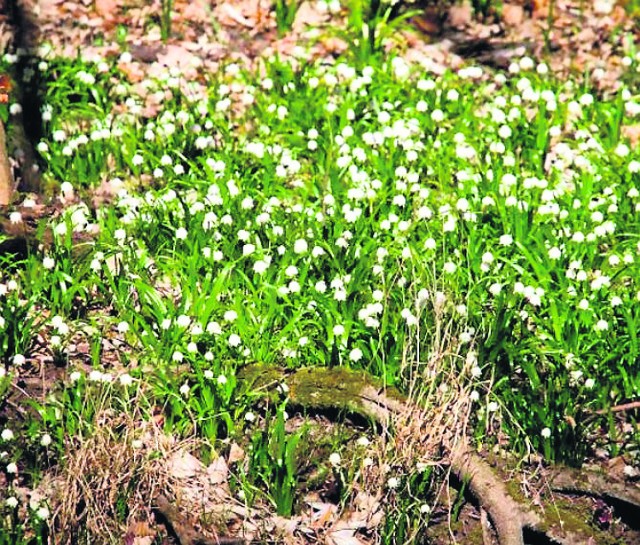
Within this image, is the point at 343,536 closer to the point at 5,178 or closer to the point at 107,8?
the point at 5,178

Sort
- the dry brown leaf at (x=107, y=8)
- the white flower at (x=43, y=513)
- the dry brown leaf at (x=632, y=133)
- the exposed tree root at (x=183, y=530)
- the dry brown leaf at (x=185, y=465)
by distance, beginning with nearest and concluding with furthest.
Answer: the white flower at (x=43, y=513), the exposed tree root at (x=183, y=530), the dry brown leaf at (x=185, y=465), the dry brown leaf at (x=632, y=133), the dry brown leaf at (x=107, y=8)

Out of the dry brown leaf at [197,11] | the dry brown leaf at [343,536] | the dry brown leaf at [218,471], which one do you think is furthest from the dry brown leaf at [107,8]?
the dry brown leaf at [343,536]

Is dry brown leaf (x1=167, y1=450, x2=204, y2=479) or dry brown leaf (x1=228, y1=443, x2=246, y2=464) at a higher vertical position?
dry brown leaf (x1=228, y1=443, x2=246, y2=464)

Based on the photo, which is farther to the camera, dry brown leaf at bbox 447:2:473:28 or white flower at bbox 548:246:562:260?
dry brown leaf at bbox 447:2:473:28

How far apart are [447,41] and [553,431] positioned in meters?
3.39

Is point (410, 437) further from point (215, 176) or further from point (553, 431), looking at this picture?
point (215, 176)

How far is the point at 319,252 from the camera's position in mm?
4676

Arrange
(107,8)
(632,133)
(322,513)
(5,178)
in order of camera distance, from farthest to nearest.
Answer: (107,8) < (632,133) < (5,178) < (322,513)

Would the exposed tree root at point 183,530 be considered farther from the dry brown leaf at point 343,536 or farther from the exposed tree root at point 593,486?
the exposed tree root at point 593,486

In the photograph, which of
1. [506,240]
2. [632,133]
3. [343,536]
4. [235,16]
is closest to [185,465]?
[343,536]

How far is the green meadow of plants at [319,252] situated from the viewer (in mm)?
4188

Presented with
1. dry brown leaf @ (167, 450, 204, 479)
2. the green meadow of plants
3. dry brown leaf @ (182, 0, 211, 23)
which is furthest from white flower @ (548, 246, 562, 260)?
dry brown leaf @ (182, 0, 211, 23)

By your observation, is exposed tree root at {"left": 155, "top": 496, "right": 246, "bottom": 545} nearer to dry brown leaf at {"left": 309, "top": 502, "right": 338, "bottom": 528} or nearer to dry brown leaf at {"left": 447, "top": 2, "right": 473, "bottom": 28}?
dry brown leaf at {"left": 309, "top": 502, "right": 338, "bottom": 528}

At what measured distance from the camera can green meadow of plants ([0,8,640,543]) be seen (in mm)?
4188
